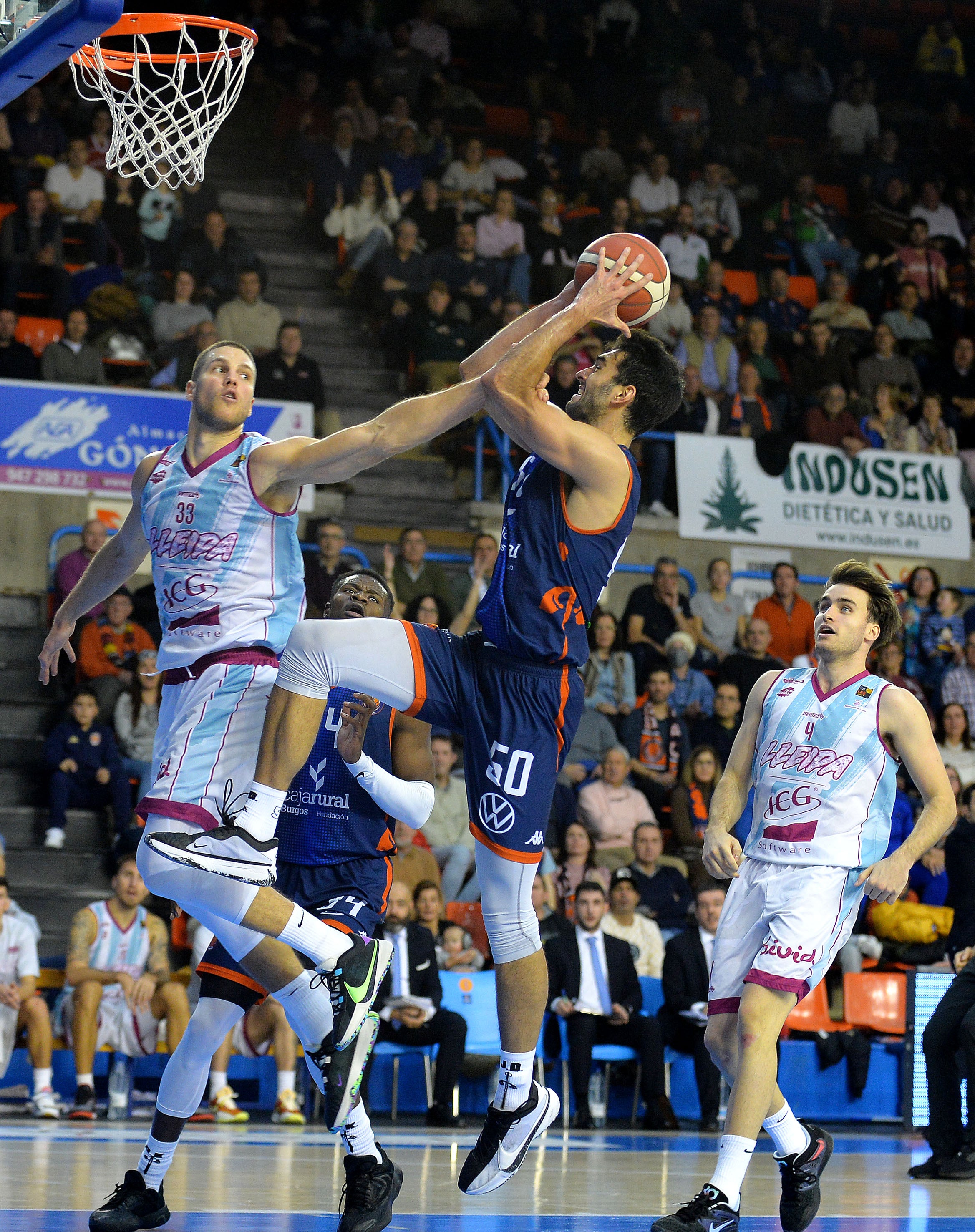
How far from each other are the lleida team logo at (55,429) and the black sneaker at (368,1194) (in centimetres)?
954

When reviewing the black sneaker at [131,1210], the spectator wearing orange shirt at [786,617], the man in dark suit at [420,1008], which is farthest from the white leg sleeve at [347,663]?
Result: the spectator wearing orange shirt at [786,617]

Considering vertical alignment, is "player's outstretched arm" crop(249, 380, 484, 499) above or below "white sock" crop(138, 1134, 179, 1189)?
above

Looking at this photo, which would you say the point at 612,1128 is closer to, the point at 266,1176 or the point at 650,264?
the point at 266,1176

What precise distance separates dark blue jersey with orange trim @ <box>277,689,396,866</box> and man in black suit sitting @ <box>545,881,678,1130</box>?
523 centimetres

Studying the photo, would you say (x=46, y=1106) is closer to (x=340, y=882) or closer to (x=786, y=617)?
(x=340, y=882)

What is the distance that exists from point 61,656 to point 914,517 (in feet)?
29.3

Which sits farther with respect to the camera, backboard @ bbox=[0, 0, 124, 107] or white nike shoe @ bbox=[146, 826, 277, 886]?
white nike shoe @ bbox=[146, 826, 277, 886]

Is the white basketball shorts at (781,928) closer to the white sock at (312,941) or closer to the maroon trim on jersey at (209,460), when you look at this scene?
the white sock at (312,941)

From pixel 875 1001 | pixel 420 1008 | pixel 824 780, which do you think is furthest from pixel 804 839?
pixel 875 1001

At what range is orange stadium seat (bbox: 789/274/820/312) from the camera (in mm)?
19953

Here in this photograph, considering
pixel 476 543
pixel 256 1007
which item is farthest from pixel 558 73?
pixel 256 1007

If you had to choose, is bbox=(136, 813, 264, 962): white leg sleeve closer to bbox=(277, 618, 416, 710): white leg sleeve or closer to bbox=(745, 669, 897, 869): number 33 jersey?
bbox=(277, 618, 416, 710): white leg sleeve

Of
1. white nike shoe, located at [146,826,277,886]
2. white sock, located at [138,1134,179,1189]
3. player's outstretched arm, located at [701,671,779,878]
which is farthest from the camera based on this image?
player's outstretched arm, located at [701,671,779,878]

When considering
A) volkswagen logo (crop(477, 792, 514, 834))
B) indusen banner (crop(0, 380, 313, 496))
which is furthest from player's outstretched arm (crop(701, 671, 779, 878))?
indusen banner (crop(0, 380, 313, 496))
